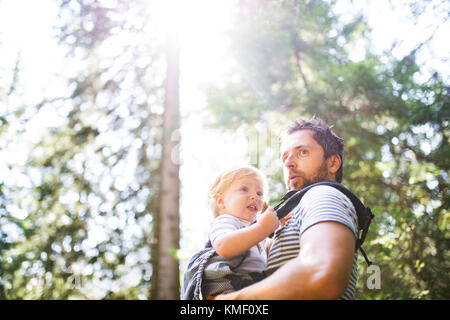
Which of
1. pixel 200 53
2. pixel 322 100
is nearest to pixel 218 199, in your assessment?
pixel 322 100

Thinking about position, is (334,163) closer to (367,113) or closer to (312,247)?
(312,247)

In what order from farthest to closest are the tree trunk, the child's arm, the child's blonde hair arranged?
1. the tree trunk
2. the child's blonde hair
3. the child's arm

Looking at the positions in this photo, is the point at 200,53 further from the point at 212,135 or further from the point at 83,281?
the point at 83,281

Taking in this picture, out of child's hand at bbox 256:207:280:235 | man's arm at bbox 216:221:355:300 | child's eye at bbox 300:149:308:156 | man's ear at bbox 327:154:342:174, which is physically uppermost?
child's eye at bbox 300:149:308:156

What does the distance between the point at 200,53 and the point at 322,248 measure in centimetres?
766

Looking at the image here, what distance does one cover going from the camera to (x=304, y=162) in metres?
1.99

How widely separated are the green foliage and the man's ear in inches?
116

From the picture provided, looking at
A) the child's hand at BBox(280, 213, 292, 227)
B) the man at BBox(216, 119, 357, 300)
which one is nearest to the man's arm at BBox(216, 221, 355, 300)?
the man at BBox(216, 119, 357, 300)

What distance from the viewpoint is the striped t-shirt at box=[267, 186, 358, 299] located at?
4.50 ft

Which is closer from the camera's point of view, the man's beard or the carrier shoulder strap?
the carrier shoulder strap

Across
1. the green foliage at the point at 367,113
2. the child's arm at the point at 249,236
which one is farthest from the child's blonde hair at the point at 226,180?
the green foliage at the point at 367,113

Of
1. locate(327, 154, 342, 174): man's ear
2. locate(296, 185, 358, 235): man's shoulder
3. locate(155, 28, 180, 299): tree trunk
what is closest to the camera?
locate(296, 185, 358, 235): man's shoulder

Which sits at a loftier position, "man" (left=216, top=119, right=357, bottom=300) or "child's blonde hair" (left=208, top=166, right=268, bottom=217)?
"child's blonde hair" (left=208, top=166, right=268, bottom=217)

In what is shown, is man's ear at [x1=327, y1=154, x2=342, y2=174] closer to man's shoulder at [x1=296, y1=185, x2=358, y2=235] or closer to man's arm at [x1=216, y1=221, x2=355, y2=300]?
man's shoulder at [x1=296, y1=185, x2=358, y2=235]
